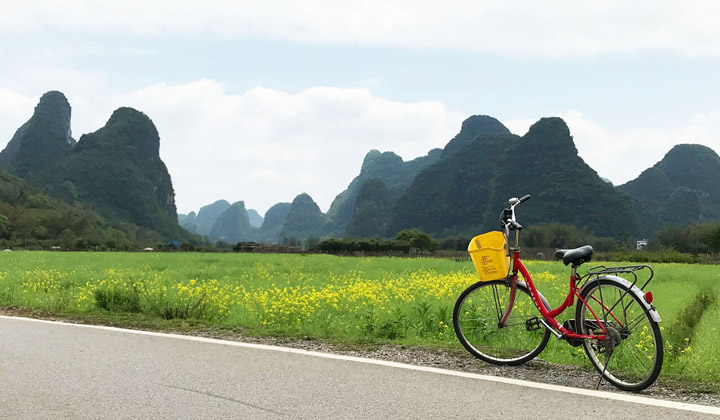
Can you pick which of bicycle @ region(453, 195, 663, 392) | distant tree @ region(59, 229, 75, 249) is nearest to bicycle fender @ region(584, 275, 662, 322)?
bicycle @ region(453, 195, 663, 392)

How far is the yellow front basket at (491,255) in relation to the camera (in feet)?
17.5

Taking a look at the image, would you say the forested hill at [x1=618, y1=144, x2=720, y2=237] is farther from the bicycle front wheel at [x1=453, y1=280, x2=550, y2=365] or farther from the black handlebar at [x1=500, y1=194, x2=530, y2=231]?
the black handlebar at [x1=500, y1=194, x2=530, y2=231]

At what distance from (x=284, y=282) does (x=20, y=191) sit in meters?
111

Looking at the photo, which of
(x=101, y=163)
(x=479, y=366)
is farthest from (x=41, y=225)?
(x=479, y=366)

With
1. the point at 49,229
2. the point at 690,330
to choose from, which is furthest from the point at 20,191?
the point at 690,330

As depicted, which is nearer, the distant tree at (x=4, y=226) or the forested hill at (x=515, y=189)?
the distant tree at (x=4, y=226)

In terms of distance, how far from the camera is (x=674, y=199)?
430ft

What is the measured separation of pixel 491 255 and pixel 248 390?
8.22ft

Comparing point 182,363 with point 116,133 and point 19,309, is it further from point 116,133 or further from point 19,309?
point 116,133

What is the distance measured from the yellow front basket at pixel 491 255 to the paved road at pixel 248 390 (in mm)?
1098

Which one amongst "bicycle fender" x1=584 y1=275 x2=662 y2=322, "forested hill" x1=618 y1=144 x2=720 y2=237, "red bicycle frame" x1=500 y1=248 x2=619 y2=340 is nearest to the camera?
"bicycle fender" x1=584 y1=275 x2=662 y2=322

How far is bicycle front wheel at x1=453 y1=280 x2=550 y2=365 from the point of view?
5.48m

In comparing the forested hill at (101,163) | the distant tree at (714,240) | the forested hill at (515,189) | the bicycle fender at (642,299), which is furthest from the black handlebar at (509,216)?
the forested hill at (101,163)

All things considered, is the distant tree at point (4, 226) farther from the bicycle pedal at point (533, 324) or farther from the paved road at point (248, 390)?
the bicycle pedal at point (533, 324)
